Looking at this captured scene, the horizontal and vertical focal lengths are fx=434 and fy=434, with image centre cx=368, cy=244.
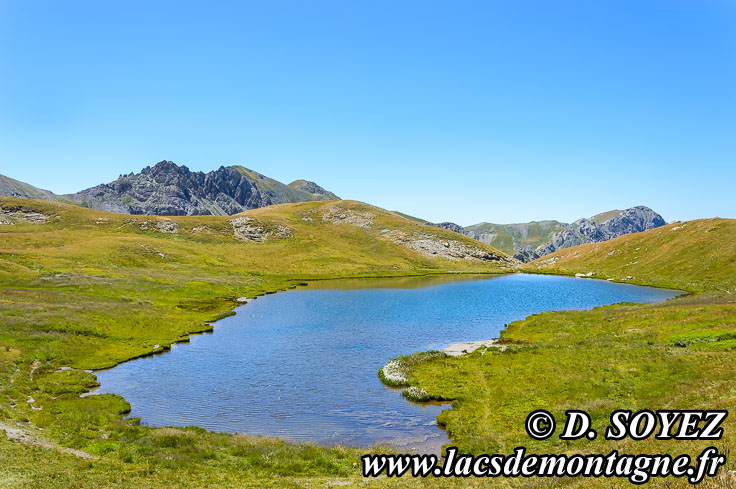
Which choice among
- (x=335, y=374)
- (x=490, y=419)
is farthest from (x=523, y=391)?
(x=335, y=374)

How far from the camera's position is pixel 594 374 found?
140ft

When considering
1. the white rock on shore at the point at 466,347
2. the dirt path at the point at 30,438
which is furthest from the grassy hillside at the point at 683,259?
the dirt path at the point at 30,438

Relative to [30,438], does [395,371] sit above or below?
above

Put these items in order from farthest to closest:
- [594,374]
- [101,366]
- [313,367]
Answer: [101,366]
[313,367]
[594,374]

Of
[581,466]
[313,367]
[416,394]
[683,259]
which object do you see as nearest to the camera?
[581,466]

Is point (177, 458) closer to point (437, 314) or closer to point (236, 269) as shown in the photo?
point (437, 314)

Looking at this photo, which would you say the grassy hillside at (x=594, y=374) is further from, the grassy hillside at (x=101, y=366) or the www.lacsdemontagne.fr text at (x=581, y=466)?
the grassy hillside at (x=101, y=366)

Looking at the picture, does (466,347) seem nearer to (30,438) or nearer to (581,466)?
(581,466)

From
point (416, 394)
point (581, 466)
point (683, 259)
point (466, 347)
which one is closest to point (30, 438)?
point (416, 394)

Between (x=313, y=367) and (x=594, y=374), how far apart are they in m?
31.7

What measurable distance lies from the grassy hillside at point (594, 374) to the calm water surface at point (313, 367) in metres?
4.93

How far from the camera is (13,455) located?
2588cm

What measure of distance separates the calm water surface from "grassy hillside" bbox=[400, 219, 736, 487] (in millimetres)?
4926

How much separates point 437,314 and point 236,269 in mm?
105938
